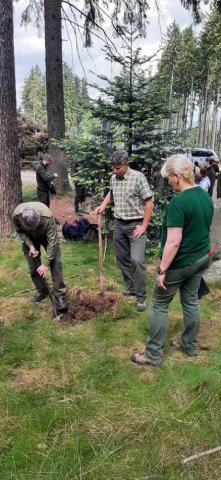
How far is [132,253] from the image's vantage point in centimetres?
446

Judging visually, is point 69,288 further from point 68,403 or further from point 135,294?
point 68,403

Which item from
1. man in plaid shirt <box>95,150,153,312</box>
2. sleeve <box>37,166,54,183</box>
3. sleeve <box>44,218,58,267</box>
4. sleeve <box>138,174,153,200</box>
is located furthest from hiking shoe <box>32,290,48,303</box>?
sleeve <box>37,166,54,183</box>

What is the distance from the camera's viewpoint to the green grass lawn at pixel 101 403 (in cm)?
224

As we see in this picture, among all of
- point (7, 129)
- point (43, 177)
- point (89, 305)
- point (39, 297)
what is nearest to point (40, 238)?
point (39, 297)

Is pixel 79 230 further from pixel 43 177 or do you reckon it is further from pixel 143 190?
pixel 143 190

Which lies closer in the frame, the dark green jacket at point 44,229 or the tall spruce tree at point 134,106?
the dark green jacket at point 44,229

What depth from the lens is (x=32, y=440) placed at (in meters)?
2.42

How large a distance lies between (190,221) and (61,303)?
6.45ft

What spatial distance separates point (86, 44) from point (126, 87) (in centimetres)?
549

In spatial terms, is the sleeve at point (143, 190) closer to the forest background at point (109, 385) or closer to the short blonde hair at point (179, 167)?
the forest background at point (109, 385)

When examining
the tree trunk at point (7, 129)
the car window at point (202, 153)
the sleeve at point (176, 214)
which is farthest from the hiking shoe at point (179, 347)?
the car window at point (202, 153)

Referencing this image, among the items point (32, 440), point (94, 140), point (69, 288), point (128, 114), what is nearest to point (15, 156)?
point (94, 140)

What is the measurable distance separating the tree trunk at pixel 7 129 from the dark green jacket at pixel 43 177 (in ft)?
2.22

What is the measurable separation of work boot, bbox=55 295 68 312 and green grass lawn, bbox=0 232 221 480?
132 mm
